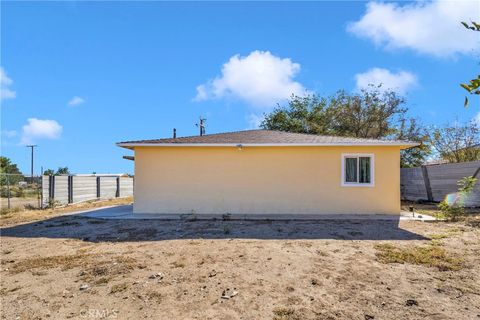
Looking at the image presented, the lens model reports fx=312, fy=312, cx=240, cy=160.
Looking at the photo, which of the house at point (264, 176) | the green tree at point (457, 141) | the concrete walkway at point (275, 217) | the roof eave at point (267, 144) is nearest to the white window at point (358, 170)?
the house at point (264, 176)

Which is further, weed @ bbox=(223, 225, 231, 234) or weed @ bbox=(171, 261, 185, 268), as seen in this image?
weed @ bbox=(223, 225, 231, 234)

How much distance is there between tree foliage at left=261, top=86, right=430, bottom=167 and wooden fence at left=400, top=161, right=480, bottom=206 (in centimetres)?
461

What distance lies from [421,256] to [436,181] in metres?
10.5

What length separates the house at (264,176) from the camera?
10594 mm

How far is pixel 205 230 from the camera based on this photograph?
27.0 feet

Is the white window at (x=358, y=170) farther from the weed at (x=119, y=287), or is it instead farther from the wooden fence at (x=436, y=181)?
the weed at (x=119, y=287)

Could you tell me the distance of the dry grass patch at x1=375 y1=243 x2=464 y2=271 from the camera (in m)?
5.23

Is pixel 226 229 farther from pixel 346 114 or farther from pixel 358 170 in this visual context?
pixel 346 114

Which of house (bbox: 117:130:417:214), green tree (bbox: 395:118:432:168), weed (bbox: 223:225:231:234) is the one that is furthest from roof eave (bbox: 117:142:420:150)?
green tree (bbox: 395:118:432:168)

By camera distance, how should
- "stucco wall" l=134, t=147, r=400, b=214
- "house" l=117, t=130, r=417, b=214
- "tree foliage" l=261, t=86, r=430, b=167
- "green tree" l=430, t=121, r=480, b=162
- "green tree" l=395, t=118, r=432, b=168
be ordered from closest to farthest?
"house" l=117, t=130, r=417, b=214, "stucco wall" l=134, t=147, r=400, b=214, "green tree" l=430, t=121, r=480, b=162, "green tree" l=395, t=118, r=432, b=168, "tree foliage" l=261, t=86, r=430, b=167

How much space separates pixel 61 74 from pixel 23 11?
7.36 meters

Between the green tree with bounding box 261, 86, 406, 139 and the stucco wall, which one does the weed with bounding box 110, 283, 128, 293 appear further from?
the green tree with bounding box 261, 86, 406, 139

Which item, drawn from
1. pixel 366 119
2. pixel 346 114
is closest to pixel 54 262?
pixel 346 114

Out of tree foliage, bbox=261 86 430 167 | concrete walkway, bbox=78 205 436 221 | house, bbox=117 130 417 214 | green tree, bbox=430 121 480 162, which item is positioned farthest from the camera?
tree foliage, bbox=261 86 430 167
